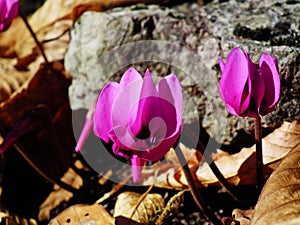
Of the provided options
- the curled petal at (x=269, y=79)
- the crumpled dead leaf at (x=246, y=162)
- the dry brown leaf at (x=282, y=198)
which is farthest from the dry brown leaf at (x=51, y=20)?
the dry brown leaf at (x=282, y=198)

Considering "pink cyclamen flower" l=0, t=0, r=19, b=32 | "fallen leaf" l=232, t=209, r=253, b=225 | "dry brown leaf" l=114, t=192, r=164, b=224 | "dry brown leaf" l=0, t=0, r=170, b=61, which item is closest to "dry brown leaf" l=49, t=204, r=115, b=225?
"dry brown leaf" l=114, t=192, r=164, b=224

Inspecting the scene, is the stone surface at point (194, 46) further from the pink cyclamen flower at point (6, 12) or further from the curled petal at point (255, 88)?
the curled petal at point (255, 88)

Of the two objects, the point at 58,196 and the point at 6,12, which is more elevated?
the point at 6,12

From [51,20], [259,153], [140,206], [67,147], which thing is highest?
[259,153]

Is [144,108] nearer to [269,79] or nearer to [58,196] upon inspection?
[269,79]

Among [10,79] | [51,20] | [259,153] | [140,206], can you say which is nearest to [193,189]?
[259,153]

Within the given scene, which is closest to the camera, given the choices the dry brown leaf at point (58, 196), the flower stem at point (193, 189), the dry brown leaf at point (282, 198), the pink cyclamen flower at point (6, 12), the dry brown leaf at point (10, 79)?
the dry brown leaf at point (282, 198)
